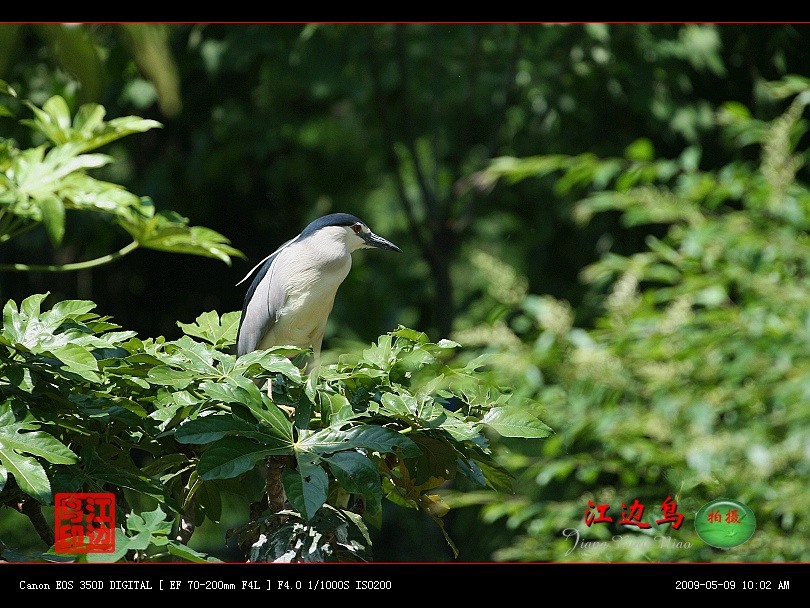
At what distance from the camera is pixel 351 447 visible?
1.32 metres

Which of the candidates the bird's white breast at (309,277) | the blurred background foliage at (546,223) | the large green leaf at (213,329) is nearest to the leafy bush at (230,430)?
the large green leaf at (213,329)

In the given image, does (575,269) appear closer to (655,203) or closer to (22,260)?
(655,203)

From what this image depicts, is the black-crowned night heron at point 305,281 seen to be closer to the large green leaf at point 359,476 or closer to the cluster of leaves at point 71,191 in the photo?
the cluster of leaves at point 71,191

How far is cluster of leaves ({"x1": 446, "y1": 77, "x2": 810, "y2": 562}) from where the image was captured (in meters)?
2.36

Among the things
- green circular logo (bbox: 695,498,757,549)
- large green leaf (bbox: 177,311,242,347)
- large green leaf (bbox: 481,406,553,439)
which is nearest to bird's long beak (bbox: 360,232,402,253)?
large green leaf (bbox: 177,311,242,347)

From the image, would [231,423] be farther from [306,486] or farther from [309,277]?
[309,277]

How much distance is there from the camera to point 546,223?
4660 mm

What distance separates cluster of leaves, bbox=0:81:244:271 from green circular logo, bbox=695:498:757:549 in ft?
3.89

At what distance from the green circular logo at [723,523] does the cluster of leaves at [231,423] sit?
71cm

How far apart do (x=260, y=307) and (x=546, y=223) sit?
2.80 meters

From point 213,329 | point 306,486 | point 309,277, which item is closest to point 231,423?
point 306,486

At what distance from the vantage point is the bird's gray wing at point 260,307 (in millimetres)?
2062
